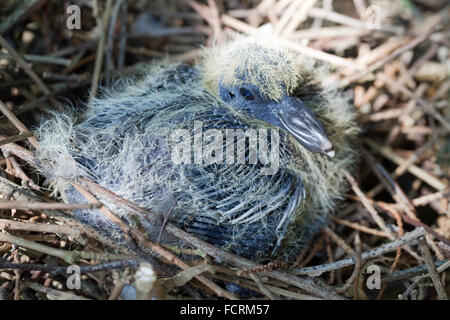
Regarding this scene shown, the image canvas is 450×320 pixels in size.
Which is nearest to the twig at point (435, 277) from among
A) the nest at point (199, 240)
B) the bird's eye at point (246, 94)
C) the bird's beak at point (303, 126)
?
the nest at point (199, 240)

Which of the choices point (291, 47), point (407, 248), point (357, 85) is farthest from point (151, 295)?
point (357, 85)

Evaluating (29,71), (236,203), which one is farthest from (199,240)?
(29,71)

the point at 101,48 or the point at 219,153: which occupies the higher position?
the point at 101,48

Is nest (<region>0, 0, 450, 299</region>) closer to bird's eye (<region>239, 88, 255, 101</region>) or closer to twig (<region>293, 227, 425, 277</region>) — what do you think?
twig (<region>293, 227, 425, 277</region>)

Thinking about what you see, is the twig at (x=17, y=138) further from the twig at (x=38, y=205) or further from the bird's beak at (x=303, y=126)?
the bird's beak at (x=303, y=126)

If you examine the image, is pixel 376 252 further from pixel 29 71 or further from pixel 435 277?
pixel 29 71

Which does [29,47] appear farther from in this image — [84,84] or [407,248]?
[407,248]

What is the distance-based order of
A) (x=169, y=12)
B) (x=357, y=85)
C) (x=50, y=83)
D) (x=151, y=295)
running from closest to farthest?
(x=151, y=295) < (x=50, y=83) < (x=357, y=85) < (x=169, y=12)

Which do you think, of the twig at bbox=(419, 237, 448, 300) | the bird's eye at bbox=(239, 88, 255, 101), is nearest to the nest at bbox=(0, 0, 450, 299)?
the twig at bbox=(419, 237, 448, 300)
